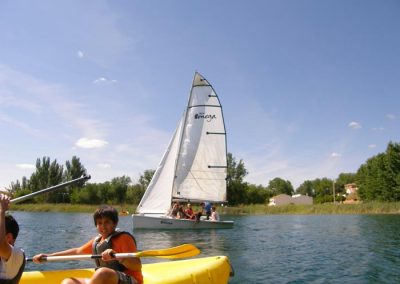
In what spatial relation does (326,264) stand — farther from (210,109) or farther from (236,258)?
(210,109)

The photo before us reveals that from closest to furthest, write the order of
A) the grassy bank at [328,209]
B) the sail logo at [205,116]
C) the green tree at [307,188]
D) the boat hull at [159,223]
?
the boat hull at [159,223]
the sail logo at [205,116]
the grassy bank at [328,209]
the green tree at [307,188]

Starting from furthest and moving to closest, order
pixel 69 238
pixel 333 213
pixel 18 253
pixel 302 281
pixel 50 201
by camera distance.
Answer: pixel 50 201 < pixel 333 213 < pixel 69 238 < pixel 302 281 < pixel 18 253

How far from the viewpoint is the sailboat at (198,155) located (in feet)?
75.6

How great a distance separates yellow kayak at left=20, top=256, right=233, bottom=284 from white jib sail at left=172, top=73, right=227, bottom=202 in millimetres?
17500

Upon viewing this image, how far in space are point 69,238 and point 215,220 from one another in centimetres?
824

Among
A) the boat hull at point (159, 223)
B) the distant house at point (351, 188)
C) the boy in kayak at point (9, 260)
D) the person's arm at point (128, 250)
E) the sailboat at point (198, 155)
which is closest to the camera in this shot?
the boy in kayak at point (9, 260)

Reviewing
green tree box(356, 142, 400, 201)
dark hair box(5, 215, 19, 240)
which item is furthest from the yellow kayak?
green tree box(356, 142, 400, 201)

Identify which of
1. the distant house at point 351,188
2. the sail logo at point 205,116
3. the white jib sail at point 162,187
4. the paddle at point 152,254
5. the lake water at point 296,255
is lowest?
the lake water at point 296,255

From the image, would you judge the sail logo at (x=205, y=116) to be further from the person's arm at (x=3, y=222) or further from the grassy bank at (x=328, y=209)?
the grassy bank at (x=328, y=209)

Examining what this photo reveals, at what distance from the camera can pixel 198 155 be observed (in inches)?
939

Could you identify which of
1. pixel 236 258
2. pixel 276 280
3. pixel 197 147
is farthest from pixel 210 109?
pixel 276 280

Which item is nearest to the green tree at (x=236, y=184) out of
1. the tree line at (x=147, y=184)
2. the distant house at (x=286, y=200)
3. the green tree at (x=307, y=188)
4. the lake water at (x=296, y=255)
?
the tree line at (x=147, y=184)

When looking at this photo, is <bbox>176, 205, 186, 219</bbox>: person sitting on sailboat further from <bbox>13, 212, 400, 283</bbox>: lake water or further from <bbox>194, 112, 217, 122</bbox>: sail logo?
<bbox>194, 112, 217, 122</bbox>: sail logo

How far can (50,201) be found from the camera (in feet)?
211
